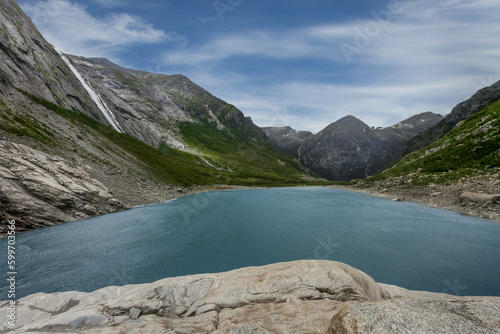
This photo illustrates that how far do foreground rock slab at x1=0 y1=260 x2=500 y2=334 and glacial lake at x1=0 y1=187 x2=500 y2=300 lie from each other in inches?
274

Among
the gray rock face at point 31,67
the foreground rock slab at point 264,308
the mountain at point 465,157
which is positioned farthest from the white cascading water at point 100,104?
the mountain at point 465,157

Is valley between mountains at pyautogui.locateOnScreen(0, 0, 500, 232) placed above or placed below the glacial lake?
above

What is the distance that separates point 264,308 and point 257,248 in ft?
60.6

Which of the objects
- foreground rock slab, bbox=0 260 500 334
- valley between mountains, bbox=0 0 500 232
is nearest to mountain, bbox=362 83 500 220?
valley between mountains, bbox=0 0 500 232

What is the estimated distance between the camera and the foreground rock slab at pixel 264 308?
7.23 meters

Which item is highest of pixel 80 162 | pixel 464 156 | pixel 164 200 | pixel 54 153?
pixel 464 156

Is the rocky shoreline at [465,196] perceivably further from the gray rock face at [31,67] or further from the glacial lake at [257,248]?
the gray rock face at [31,67]

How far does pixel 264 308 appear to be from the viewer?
1067 cm

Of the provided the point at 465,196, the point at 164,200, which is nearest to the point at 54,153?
the point at 164,200

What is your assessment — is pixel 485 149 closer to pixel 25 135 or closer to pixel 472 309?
pixel 472 309

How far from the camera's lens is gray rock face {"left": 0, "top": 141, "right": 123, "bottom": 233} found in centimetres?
3322

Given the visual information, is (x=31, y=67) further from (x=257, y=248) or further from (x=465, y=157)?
(x=465, y=157)

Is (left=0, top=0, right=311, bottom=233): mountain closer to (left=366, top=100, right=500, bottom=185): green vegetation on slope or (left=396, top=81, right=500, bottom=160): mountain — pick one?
(left=366, top=100, right=500, bottom=185): green vegetation on slope

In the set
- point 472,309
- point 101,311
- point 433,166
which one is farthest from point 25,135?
point 433,166
